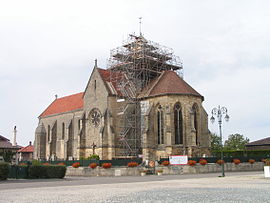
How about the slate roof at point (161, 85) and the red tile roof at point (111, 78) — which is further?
the red tile roof at point (111, 78)

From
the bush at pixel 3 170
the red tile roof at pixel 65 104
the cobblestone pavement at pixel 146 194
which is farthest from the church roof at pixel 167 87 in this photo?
the cobblestone pavement at pixel 146 194

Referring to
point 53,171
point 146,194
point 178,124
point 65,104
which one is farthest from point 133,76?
point 146,194

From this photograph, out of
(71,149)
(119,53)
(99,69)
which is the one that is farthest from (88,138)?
(119,53)

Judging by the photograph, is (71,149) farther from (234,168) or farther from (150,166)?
→ (234,168)

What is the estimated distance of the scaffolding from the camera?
145ft

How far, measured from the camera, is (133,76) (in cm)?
4778

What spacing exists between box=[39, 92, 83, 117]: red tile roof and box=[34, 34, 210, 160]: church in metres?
Result: 3.53

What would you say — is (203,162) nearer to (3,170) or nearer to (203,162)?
(203,162)

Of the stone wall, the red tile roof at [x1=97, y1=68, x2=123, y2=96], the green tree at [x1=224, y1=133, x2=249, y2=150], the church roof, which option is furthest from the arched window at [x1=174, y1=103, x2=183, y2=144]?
the green tree at [x1=224, y1=133, x2=249, y2=150]

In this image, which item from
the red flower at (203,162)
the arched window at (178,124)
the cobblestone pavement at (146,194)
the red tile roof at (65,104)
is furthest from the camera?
the red tile roof at (65,104)

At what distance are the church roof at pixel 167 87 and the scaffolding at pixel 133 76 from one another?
5.15ft

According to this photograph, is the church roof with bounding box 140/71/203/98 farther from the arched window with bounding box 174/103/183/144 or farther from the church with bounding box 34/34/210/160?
the arched window with bounding box 174/103/183/144

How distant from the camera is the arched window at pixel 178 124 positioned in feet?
139

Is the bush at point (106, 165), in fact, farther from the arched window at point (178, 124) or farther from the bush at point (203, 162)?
the arched window at point (178, 124)
